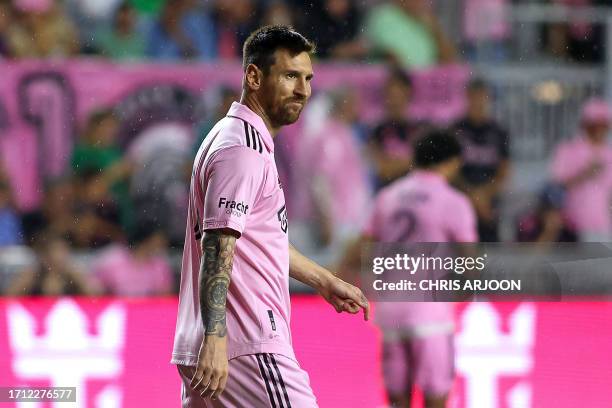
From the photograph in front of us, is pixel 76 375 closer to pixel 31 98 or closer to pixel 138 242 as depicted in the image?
pixel 138 242

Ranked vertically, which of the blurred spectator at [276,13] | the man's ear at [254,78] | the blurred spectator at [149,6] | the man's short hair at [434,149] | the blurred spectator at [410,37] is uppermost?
the blurred spectator at [149,6]

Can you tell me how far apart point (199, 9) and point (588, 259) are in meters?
2.06

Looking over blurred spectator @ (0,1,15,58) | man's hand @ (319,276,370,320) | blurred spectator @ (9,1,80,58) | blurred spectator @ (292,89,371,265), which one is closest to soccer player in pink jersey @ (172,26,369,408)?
man's hand @ (319,276,370,320)

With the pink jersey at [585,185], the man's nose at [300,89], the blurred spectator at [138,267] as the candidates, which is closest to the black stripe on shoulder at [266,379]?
the man's nose at [300,89]

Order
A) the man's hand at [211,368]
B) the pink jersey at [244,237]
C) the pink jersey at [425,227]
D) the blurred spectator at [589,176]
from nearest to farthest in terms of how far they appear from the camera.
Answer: the man's hand at [211,368] → the pink jersey at [244,237] → the pink jersey at [425,227] → the blurred spectator at [589,176]

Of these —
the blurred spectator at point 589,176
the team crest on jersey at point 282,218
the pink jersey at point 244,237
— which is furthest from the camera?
the blurred spectator at point 589,176

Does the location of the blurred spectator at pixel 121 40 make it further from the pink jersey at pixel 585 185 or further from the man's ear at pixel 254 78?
the man's ear at pixel 254 78

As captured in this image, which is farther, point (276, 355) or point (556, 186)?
point (556, 186)

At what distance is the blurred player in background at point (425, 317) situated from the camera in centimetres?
482

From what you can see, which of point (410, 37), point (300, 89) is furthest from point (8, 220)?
point (300, 89)

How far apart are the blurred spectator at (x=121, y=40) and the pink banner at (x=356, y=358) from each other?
122cm

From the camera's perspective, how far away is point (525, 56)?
5.26 m

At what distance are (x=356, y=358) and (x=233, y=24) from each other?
5.22ft

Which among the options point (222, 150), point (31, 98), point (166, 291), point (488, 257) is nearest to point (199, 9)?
point (31, 98)
